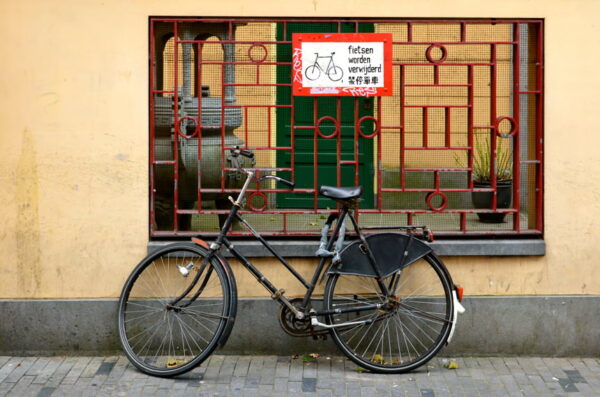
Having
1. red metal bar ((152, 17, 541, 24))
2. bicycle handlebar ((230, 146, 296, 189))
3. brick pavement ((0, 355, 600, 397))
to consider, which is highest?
red metal bar ((152, 17, 541, 24))

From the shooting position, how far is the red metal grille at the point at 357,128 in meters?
7.11

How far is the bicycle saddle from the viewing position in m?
6.67

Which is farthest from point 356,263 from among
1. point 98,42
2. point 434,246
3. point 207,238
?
point 98,42

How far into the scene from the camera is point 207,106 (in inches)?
281

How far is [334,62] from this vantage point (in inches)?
278

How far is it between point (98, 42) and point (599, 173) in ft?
11.7

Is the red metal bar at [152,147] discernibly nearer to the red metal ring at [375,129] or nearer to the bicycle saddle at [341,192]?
the bicycle saddle at [341,192]

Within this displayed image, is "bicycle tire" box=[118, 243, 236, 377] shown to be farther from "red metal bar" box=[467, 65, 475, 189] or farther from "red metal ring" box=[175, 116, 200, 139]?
"red metal bar" box=[467, 65, 475, 189]

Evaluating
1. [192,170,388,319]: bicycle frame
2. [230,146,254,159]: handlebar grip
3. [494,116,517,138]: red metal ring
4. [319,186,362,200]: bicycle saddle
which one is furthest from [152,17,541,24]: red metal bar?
[319,186,362,200]: bicycle saddle

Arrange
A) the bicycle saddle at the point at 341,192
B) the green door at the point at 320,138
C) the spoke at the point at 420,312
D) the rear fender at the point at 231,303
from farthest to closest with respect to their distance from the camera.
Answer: the green door at the point at 320,138
the spoke at the point at 420,312
the bicycle saddle at the point at 341,192
the rear fender at the point at 231,303

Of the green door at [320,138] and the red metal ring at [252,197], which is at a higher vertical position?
the green door at [320,138]

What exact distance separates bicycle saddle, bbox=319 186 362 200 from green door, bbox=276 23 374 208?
0.47 metres

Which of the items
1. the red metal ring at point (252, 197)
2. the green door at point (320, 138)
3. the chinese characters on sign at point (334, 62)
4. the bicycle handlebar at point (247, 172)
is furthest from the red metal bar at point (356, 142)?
the red metal ring at point (252, 197)

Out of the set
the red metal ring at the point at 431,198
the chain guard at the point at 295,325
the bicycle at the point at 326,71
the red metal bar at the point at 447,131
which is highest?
the bicycle at the point at 326,71
